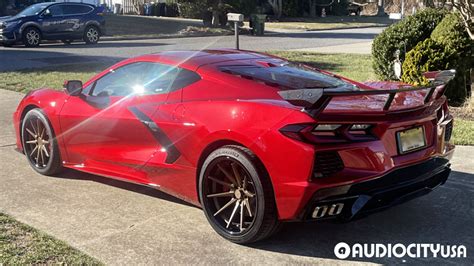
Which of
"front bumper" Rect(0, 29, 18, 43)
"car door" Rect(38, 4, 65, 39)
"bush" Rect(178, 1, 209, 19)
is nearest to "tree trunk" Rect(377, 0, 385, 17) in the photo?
"bush" Rect(178, 1, 209, 19)

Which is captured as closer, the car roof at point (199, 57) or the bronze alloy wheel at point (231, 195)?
the bronze alloy wheel at point (231, 195)

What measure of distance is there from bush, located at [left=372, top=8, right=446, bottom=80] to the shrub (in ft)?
2.68

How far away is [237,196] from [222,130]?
492mm

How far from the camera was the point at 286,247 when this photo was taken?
3.88m

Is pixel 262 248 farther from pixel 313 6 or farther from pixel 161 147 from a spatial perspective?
pixel 313 6

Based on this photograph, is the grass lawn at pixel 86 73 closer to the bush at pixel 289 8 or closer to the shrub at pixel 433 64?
the shrub at pixel 433 64

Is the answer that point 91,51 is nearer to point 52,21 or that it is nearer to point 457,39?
point 52,21

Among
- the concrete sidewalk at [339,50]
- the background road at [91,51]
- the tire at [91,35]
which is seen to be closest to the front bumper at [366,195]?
the background road at [91,51]

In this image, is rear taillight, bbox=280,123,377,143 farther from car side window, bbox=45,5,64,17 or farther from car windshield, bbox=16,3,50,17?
car side window, bbox=45,5,64,17

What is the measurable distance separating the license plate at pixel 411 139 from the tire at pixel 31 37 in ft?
57.0

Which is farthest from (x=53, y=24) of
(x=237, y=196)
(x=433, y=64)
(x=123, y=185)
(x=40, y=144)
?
(x=237, y=196)

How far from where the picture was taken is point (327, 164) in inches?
137

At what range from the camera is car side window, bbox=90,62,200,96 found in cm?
443

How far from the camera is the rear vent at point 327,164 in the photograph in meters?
3.45
